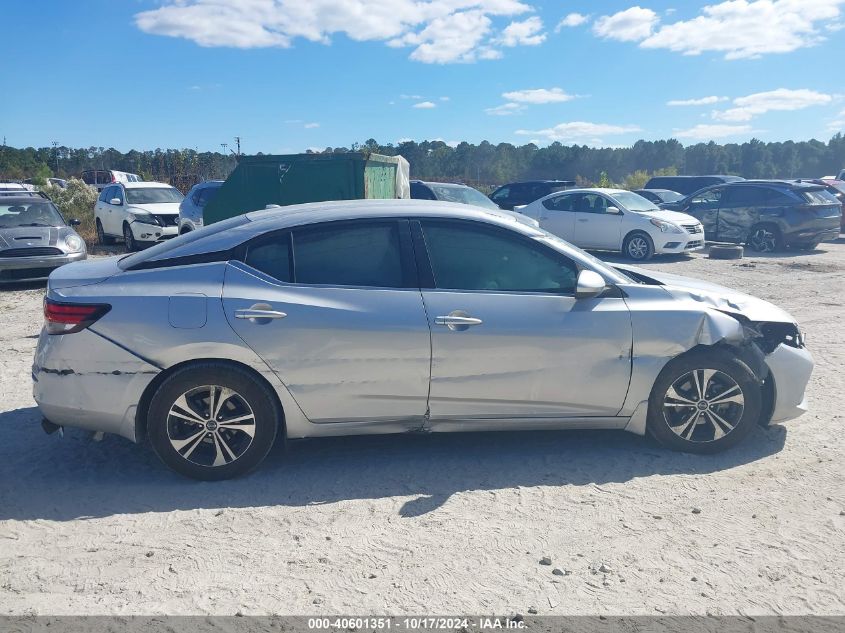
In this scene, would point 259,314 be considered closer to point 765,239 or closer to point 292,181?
point 292,181

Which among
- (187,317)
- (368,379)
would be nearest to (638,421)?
(368,379)

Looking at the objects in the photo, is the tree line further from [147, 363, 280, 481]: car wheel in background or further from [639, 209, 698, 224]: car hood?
[147, 363, 280, 481]: car wheel in background

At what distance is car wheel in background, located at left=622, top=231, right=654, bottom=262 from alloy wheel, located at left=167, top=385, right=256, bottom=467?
13270 mm

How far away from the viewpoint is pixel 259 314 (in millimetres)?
4328

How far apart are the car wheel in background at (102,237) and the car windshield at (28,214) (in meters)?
5.85

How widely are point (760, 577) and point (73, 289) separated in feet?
13.2

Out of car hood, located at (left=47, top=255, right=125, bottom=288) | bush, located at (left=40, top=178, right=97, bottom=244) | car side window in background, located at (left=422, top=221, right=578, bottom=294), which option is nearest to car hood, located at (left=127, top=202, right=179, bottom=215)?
bush, located at (left=40, top=178, right=97, bottom=244)

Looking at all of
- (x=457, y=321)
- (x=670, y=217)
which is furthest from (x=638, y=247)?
(x=457, y=321)

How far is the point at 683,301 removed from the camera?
483 centimetres

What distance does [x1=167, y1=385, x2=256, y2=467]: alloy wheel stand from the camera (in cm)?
435

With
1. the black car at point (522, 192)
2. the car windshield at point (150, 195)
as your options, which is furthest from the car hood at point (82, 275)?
the black car at point (522, 192)

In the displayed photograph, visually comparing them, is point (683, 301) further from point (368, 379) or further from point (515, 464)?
point (368, 379)

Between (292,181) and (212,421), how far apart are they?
6.85m

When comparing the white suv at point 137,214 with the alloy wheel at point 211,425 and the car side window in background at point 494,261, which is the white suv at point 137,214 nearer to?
the alloy wheel at point 211,425
